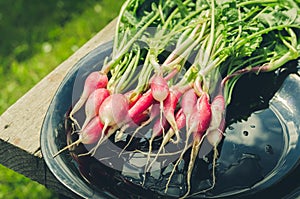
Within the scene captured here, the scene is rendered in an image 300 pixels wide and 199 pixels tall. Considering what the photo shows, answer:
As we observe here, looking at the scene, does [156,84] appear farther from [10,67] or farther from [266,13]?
[10,67]

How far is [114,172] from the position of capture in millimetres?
1095

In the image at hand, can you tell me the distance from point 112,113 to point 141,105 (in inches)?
2.8

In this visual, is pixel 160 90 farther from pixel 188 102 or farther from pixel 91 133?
pixel 91 133

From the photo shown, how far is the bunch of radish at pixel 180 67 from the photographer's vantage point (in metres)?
1.09

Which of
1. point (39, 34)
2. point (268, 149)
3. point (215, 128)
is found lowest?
point (39, 34)

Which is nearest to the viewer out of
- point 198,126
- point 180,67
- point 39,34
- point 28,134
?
point 198,126

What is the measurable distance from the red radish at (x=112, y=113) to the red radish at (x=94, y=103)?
0.05 ft

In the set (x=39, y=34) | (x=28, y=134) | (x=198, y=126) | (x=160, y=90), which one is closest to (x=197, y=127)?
(x=198, y=126)

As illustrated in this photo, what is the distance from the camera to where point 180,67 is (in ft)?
4.01

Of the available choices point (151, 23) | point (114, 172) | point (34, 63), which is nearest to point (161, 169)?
point (114, 172)

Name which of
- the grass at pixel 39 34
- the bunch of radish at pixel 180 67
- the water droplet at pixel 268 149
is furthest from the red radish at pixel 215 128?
the grass at pixel 39 34

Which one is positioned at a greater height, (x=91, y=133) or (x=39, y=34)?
(x=91, y=133)

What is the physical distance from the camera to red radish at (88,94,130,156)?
108cm

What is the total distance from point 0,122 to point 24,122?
0.06m
